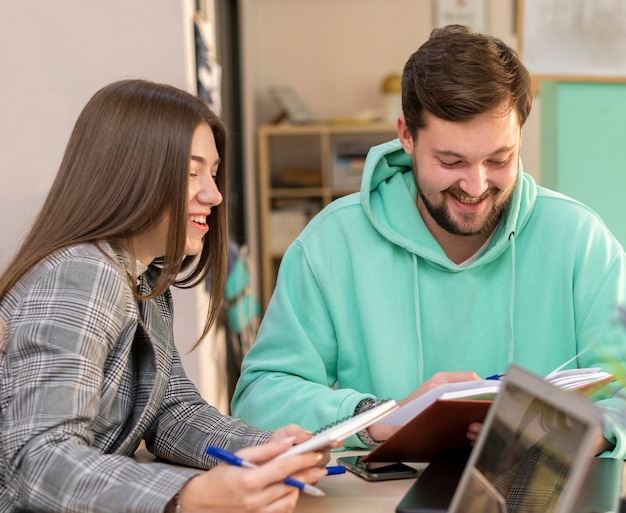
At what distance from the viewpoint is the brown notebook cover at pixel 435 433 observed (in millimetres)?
1097

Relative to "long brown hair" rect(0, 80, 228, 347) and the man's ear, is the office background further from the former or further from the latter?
"long brown hair" rect(0, 80, 228, 347)

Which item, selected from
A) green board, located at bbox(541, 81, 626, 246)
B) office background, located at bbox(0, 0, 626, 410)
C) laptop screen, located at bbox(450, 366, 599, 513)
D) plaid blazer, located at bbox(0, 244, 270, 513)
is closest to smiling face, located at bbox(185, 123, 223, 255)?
plaid blazer, located at bbox(0, 244, 270, 513)

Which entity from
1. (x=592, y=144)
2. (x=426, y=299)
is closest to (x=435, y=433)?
(x=426, y=299)

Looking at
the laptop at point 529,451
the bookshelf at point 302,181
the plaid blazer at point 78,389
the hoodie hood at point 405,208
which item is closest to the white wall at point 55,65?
the hoodie hood at point 405,208

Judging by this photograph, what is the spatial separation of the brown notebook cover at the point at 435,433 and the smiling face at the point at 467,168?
1.72 ft

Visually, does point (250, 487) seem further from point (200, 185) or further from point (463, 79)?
point (463, 79)

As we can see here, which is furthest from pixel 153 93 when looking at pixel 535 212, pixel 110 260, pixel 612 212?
pixel 612 212

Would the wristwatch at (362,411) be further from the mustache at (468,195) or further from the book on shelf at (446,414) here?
the mustache at (468,195)

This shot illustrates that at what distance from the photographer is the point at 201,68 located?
2934 mm

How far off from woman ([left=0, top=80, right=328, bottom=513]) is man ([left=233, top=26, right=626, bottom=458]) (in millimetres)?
277

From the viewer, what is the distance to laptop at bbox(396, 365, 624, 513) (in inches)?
31.0

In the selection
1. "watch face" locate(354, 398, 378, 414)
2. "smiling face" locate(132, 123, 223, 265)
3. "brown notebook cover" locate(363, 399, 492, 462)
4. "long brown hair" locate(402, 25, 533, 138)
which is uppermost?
"long brown hair" locate(402, 25, 533, 138)

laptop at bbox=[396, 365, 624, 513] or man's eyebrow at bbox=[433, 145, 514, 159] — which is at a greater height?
man's eyebrow at bbox=[433, 145, 514, 159]

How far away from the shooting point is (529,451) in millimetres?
899
